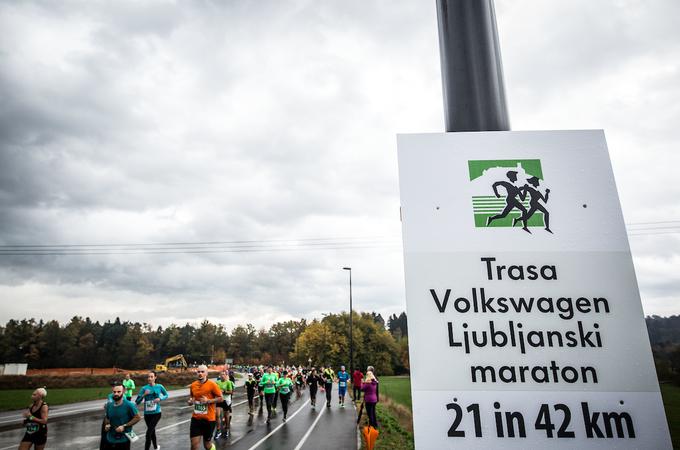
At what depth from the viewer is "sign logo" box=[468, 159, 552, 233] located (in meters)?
1.56

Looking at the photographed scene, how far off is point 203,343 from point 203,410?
5239 inches

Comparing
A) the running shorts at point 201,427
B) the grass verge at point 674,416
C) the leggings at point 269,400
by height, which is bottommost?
the grass verge at point 674,416

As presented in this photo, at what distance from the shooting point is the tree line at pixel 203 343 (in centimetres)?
6831

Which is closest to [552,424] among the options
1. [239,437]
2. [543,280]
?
[543,280]

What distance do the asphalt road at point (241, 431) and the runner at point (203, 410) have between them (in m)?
3.24

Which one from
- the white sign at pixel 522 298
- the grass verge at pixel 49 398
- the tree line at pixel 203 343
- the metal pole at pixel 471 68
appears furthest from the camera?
the tree line at pixel 203 343

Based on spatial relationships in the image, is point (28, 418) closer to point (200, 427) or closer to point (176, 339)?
point (200, 427)

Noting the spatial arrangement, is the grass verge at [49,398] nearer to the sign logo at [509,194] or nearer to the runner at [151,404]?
the runner at [151,404]

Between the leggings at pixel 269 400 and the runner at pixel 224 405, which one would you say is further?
the leggings at pixel 269 400

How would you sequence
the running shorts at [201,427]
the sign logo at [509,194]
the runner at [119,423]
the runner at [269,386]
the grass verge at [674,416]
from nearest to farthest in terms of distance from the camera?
the sign logo at [509,194], the runner at [119,423], the running shorts at [201,427], the grass verge at [674,416], the runner at [269,386]

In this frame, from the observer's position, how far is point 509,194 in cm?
159

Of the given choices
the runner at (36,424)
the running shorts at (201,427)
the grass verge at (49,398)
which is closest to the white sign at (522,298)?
the running shorts at (201,427)

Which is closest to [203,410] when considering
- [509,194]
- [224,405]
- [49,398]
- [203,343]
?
[224,405]

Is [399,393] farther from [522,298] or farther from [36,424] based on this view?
[522,298]
